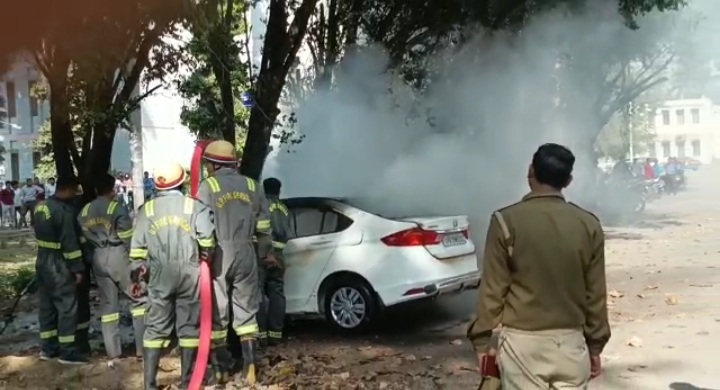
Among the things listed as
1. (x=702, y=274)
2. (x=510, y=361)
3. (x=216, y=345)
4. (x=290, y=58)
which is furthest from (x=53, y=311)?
(x=702, y=274)

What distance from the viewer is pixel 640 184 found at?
2800 centimetres

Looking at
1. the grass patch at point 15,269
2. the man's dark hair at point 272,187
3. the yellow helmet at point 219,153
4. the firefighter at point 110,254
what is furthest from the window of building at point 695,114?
the yellow helmet at point 219,153

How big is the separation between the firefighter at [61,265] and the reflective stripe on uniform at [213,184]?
162 centimetres

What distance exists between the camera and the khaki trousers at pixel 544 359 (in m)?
3.44

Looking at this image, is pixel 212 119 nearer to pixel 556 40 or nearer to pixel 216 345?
pixel 556 40

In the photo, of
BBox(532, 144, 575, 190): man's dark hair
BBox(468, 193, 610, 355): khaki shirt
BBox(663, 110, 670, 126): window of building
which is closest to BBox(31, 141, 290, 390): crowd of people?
BBox(468, 193, 610, 355): khaki shirt

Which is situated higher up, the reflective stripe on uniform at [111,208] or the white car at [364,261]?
the reflective stripe on uniform at [111,208]

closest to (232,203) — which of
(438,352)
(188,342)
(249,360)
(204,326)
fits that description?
(204,326)

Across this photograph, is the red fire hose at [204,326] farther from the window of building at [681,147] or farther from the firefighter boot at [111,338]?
the window of building at [681,147]

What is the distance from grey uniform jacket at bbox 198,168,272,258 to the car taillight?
1981 millimetres

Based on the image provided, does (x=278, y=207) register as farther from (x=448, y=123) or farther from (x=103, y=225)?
(x=448, y=123)

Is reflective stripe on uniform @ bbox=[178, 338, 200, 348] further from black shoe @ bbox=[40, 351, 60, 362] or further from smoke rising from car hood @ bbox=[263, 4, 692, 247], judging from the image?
smoke rising from car hood @ bbox=[263, 4, 692, 247]

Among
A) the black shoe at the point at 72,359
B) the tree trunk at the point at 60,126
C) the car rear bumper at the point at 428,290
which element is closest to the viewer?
the black shoe at the point at 72,359

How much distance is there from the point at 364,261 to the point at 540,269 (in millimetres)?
4653
